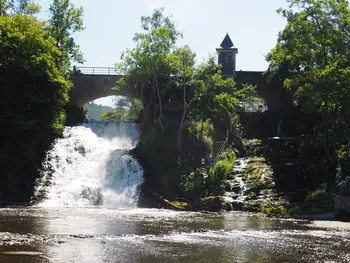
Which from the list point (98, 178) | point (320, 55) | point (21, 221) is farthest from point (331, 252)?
point (98, 178)

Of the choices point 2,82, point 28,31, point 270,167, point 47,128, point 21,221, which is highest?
point 28,31

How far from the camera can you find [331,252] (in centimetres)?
1334

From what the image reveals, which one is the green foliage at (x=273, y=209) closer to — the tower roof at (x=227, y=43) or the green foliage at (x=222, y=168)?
the green foliage at (x=222, y=168)

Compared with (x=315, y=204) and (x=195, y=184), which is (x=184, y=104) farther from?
(x=315, y=204)

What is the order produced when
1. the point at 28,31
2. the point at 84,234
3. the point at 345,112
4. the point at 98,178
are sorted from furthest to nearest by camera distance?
the point at 28,31
the point at 98,178
the point at 345,112
the point at 84,234

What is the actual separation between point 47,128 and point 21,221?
18.1 metres

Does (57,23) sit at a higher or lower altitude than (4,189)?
higher

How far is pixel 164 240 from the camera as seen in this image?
14.8m

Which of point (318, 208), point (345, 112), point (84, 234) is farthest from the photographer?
point (345, 112)

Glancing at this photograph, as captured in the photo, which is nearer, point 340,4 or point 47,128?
point 340,4

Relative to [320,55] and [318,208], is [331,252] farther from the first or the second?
[320,55]

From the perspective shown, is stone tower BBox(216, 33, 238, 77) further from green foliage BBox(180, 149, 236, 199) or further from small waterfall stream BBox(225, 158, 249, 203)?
green foliage BBox(180, 149, 236, 199)

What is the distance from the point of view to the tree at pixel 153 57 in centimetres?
3812

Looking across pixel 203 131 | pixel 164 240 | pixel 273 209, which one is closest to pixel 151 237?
pixel 164 240
